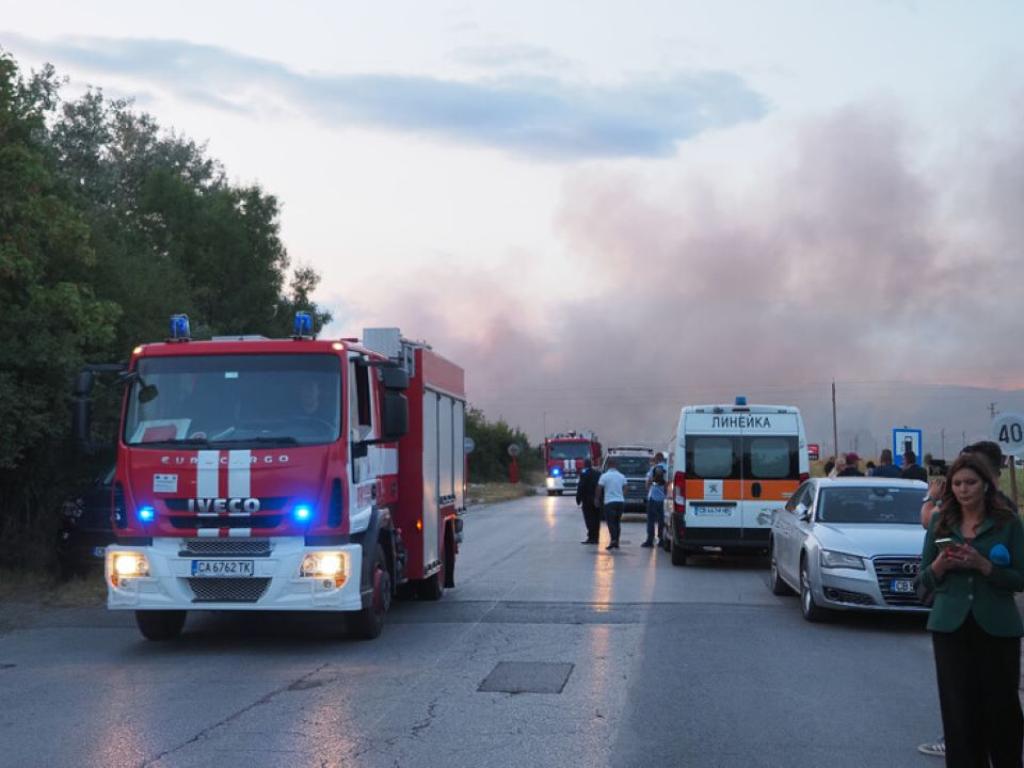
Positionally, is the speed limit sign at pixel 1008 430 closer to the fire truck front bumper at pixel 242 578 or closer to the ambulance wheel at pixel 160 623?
the fire truck front bumper at pixel 242 578

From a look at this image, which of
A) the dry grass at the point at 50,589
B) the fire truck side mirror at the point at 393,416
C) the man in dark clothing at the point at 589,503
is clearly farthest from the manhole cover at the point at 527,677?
the man in dark clothing at the point at 589,503

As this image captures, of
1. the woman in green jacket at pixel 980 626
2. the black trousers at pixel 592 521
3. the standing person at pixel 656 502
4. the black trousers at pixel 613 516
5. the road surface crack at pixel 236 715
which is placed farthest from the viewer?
the black trousers at pixel 592 521

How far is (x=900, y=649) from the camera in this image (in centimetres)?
1248

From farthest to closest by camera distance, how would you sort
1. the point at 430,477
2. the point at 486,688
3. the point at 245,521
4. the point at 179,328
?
the point at 430,477 → the point at 179,328 → the point at 245,521 → the point at 486,688

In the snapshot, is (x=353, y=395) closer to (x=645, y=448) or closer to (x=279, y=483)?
(x=279, y=483)

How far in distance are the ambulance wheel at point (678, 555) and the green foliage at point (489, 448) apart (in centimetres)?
6226

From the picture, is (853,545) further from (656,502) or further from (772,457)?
(656,502)

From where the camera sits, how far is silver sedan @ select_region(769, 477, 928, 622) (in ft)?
44.4

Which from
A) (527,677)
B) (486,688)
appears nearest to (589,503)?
(527,677)

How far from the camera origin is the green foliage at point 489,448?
87.4 metres

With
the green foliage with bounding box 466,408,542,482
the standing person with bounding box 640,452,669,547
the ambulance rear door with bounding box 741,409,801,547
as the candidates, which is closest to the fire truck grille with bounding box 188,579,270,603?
the ambulance rear door with bounding box 741,409,801,547

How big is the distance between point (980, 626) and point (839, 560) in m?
7.76

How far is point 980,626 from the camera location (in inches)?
240

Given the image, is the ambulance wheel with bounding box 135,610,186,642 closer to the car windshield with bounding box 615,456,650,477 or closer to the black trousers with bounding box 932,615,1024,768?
the black trousers with bounding box 932,615,1024,768
